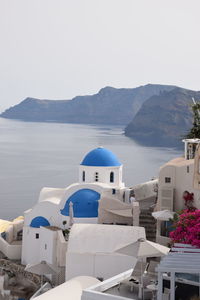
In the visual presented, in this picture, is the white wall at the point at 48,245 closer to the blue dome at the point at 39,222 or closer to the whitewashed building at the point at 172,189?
the blue dome at the point at 39,222

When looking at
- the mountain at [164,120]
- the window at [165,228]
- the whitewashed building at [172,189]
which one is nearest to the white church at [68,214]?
the window at [165,228]

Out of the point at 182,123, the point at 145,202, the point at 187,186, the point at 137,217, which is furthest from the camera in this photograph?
the point at 182,123

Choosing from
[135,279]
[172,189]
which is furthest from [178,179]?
[135,279]

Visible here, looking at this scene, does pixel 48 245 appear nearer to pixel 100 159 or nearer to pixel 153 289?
pixel 100 159

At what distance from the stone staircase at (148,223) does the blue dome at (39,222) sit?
5.31m

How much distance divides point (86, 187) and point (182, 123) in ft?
453

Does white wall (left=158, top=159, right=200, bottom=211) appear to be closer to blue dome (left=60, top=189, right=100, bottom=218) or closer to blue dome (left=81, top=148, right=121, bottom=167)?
blue dome (left=60, top=189, right=100, bottom=218)

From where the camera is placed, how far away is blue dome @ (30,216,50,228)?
2698 centimetres

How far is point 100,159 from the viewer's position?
3014cm

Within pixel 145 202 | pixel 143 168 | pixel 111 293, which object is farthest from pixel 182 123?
pixel 111 293

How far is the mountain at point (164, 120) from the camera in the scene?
525 ft

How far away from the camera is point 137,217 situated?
25.4 m

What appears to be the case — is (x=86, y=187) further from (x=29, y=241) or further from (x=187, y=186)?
(x=187, y=186)

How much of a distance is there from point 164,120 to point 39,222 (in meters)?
145
